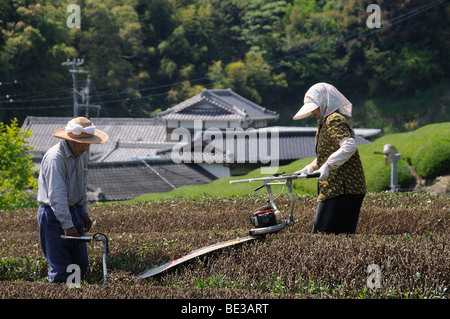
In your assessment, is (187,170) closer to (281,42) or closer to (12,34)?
(12,34)

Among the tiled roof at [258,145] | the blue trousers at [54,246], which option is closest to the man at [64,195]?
the blue trousers at [54,246]

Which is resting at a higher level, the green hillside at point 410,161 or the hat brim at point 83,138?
the hat brim at point 83,138

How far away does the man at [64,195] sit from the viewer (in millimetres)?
4374

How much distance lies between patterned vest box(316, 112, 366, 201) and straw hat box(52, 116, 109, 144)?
71.0 inches

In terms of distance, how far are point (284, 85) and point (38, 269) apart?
44.7 metres

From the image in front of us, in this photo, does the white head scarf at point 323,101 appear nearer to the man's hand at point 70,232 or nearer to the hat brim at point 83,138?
the hat brim at point 83,138

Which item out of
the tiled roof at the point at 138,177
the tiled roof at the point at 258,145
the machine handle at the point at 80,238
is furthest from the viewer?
the tiled roof at the point at 258,145

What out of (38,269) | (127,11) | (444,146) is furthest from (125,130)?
(38,269)

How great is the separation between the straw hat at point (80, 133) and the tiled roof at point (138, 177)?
1514 centimetres

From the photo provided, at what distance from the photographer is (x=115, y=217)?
A: 8102mm

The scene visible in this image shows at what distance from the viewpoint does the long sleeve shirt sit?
4355 mm

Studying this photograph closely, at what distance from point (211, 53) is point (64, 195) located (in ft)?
164

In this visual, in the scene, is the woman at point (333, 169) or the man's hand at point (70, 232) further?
the woman at point (333, 169)

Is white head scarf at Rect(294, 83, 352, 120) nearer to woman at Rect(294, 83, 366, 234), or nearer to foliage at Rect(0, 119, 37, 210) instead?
woman at Rect(294, 83, 366, 234)
